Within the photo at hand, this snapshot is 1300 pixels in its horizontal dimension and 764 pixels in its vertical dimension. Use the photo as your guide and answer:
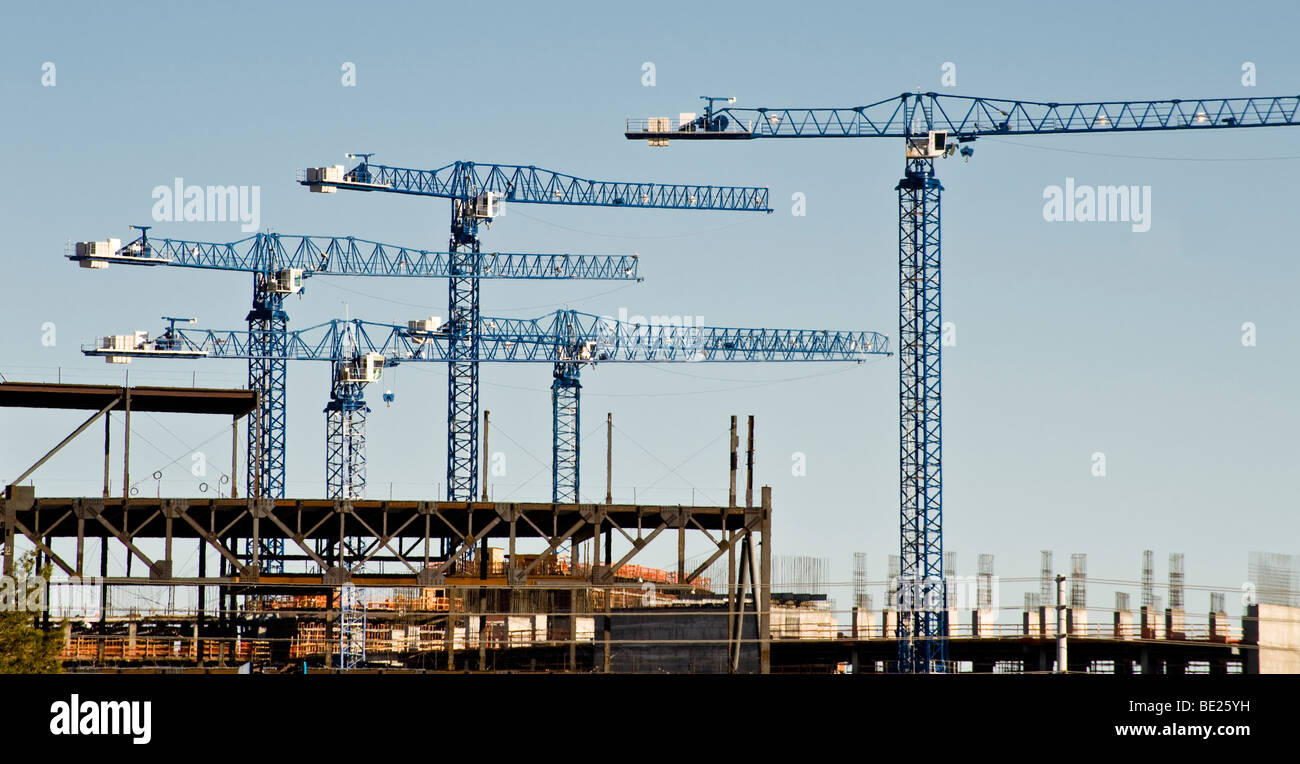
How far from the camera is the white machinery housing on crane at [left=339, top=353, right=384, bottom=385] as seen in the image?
127000 mm

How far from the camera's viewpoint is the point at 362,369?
418 ft

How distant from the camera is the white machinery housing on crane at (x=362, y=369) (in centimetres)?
12700

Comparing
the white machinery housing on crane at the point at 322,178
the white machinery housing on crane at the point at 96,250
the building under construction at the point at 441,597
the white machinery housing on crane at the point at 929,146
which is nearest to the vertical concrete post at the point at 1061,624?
the building under construction at the point at 441,597

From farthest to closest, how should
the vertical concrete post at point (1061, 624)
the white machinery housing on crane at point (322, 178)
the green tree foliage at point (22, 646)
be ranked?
the white machinery housing on crane at point (322, 178)
the green tree foliage at point (22, 646)
the vertical concrete post at point (1061, 624)

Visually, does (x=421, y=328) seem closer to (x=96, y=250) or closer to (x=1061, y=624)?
(x=96, y=250)

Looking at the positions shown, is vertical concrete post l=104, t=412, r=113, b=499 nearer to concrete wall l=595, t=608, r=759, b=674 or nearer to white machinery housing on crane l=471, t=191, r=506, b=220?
concrete wall l=595, t=608, r=759, b=674

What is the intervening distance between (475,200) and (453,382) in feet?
45.2

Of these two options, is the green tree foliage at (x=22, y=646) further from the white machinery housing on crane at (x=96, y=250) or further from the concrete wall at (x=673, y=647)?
the white machinery housing on crane at (x=96, y=250)

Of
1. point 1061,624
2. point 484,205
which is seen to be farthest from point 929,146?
point 1061,624

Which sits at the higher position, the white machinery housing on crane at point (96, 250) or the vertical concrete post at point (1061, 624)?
the white machinery housing on crane at point (96, 250)

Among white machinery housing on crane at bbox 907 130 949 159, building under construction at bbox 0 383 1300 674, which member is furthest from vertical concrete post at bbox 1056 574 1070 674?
white machinery housing on crane at bbox 907 130 949 159

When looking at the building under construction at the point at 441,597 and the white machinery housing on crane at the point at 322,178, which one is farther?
the white machinery housing on crane at the point at 322,178
